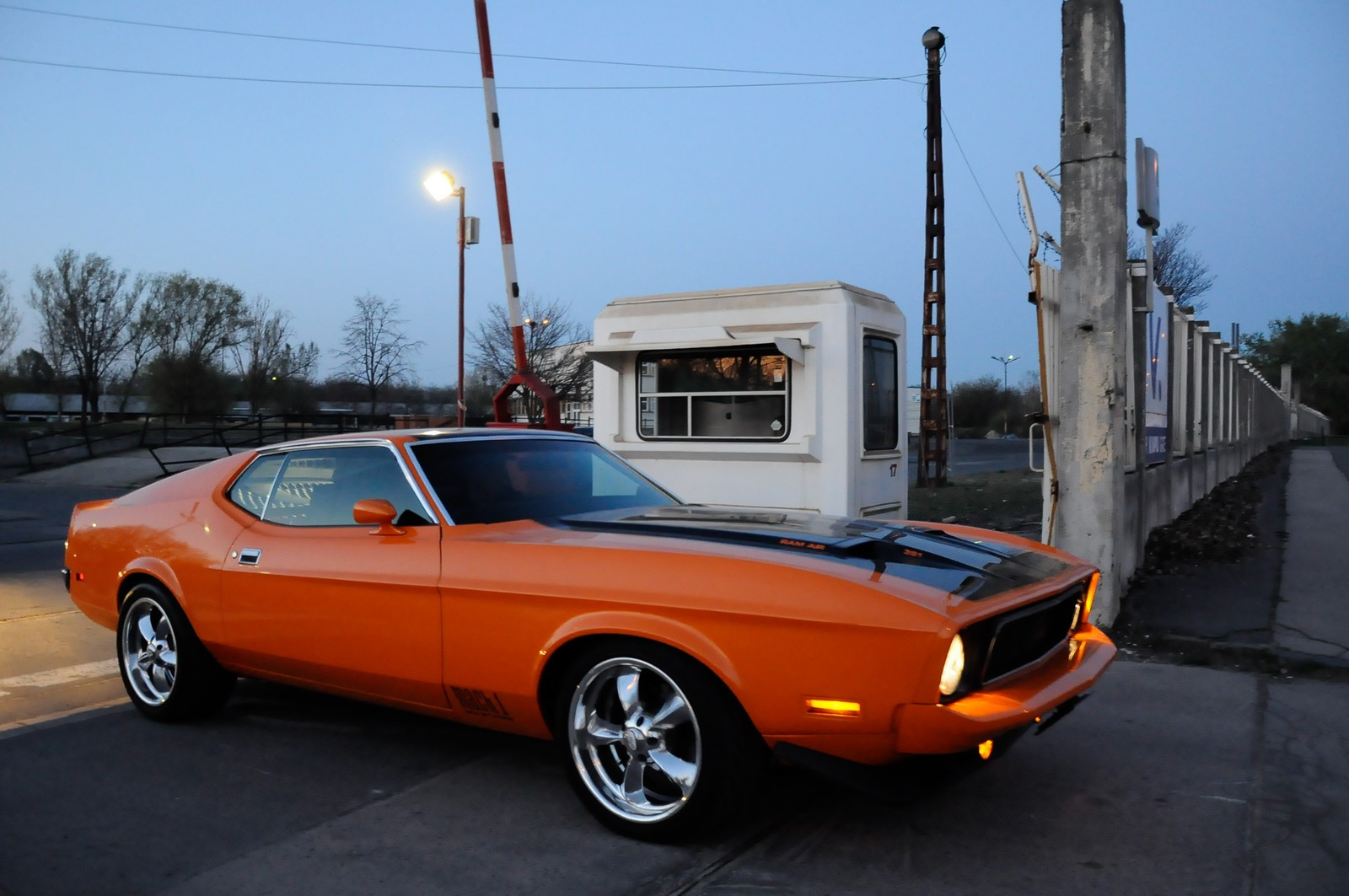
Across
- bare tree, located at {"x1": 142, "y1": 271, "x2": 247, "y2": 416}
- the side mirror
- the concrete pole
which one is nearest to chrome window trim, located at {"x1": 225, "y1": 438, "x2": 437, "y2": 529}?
the side mirror

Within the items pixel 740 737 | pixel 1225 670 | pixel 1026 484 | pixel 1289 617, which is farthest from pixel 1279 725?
pixel 1026 484

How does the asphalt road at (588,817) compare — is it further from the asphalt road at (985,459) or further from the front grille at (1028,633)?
the asphalt road at (985,459)

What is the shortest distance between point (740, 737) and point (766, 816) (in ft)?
2.05

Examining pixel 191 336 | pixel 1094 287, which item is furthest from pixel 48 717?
pixel 191 336

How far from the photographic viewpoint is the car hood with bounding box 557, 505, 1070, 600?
3418mm

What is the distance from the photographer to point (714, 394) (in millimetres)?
9547

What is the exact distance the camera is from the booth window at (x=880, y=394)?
934 cm

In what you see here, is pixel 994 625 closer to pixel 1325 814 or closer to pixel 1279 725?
pixel 1325 814

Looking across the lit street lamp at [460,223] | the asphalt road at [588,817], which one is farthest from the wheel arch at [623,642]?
the lit street lamp at [460,223]

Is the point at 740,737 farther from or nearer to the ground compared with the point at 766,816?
farther from the ground

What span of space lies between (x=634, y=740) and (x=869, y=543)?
3.49 feet

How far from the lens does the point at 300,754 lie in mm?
4531

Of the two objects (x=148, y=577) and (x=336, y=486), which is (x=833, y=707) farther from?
(x=148, y=577)

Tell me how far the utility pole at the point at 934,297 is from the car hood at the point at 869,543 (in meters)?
15.4
